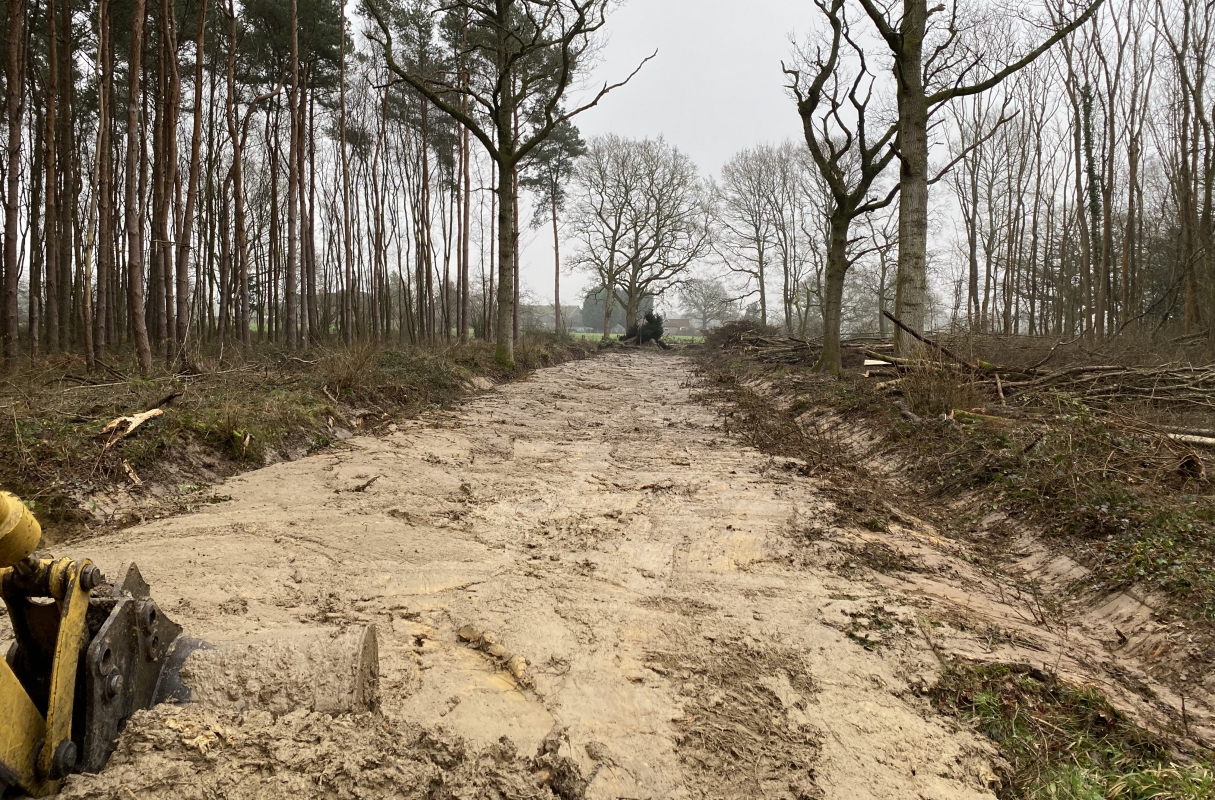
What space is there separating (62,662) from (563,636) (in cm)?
193

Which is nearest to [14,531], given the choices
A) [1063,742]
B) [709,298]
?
[1063,742]

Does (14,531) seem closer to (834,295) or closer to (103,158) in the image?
(103,158)

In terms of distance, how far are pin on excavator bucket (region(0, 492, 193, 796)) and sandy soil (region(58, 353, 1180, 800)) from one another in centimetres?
10

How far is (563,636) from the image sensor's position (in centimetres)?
300

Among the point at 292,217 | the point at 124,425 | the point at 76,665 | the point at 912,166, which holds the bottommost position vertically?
the point at 76,665

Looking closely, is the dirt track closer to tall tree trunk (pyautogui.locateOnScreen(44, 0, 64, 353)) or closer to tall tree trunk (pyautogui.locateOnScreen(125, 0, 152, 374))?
tall tree trunk (pyautogui.locateOnScreen(125, 0, 152, 374))

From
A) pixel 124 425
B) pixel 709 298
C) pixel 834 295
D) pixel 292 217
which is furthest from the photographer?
pixel 709 298

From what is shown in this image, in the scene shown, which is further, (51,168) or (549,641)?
(51,168)

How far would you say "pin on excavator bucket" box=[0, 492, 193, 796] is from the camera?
1412 millimetres

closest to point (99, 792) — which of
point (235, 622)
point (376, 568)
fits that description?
point (235, 622)

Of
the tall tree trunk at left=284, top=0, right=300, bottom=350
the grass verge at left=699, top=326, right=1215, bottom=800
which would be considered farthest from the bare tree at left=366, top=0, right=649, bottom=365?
the grass verge at left=699, top=326, right=1215, bottom=800

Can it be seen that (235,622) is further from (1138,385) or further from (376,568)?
(1138,385)

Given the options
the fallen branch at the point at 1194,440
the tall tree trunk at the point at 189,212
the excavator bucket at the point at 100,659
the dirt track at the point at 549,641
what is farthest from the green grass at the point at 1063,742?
the tall tree trunk at the point at 189,212

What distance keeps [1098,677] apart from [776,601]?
141 cm
